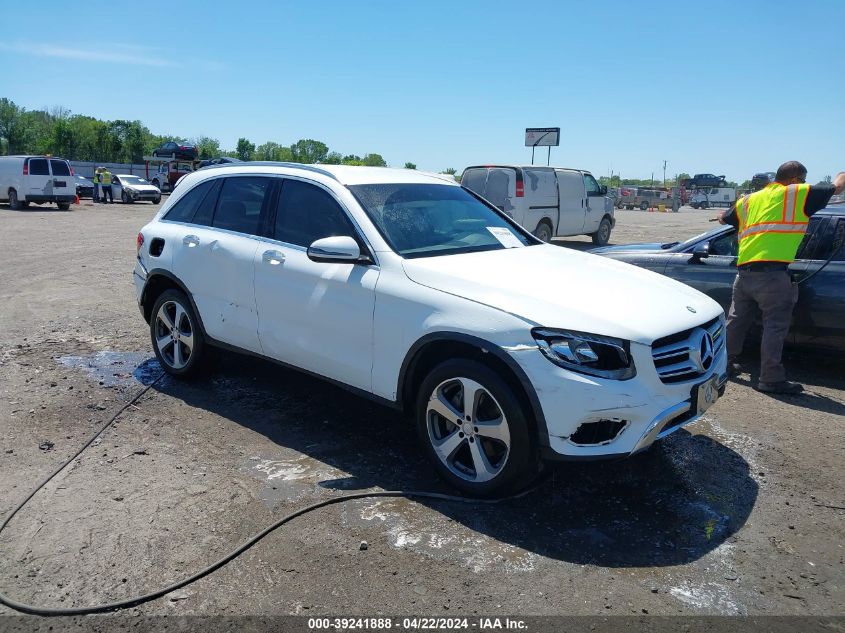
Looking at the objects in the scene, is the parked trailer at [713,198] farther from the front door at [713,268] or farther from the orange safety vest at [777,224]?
the orange safety vest at [777,224]

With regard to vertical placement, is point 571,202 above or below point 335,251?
above

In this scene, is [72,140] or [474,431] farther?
[72,140]

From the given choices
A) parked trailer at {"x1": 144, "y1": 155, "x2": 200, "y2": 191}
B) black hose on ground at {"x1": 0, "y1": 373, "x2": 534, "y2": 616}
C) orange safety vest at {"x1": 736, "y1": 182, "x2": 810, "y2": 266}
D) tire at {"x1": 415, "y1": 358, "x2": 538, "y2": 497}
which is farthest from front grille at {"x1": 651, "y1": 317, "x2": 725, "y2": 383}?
parked trailer at {"x1": 144, "y1": 155, "x2": 200, "y2": 191}

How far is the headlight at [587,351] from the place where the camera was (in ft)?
10.9

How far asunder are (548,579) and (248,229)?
10.6ft

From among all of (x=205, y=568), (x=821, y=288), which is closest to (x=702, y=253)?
(x=821, y=288)

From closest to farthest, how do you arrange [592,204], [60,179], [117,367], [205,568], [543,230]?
[205,568]
[117,367]
[543,230]
[592,204]
[60,179]

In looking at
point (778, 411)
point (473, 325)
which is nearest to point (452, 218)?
point (473, 325)

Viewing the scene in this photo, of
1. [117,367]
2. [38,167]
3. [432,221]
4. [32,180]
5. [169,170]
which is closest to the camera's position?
→ [432,221]

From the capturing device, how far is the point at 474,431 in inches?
144

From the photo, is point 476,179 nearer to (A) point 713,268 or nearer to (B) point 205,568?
(A) point 713,268

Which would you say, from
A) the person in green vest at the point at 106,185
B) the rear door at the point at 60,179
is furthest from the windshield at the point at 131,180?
the rear door at the point at 60,179

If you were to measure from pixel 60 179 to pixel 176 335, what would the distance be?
82.4 ft

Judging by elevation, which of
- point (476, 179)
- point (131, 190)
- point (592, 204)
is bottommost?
point (592, 204)
